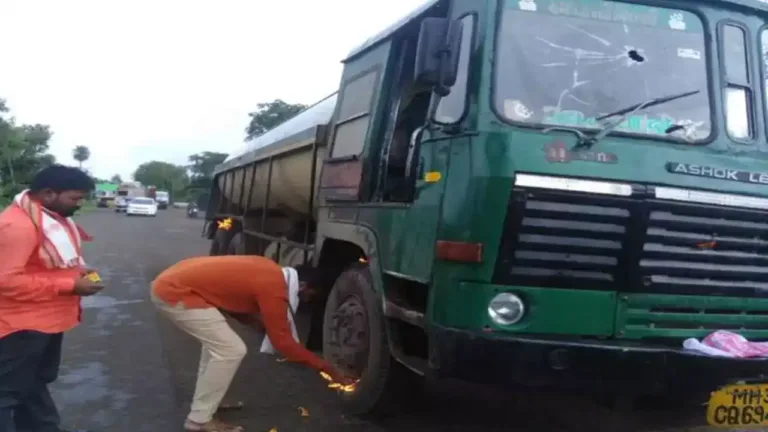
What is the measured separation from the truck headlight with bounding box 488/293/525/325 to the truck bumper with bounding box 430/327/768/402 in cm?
12

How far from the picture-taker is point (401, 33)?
5.04 meters

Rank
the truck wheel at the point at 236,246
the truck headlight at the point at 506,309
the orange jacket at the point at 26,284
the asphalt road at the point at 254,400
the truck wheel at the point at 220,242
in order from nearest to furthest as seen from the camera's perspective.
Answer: the orange jacket at the point at 26,284
the truck headlight at the point at 506,309
the asphalt road at the point at 254,400
the truck wheel at the point at 236,246
the truck wheel at the point at 220,242

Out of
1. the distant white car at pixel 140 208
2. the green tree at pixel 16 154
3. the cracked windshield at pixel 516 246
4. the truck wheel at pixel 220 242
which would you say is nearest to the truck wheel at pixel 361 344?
the cracked windshield at pixel 516 246

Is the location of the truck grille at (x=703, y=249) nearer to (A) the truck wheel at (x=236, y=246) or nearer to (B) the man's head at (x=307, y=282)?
(B) the man's head at (x=307, y=282)

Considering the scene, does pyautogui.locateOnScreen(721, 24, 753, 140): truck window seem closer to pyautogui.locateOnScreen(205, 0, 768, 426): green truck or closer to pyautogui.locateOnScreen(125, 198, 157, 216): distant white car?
pyautogui.locateOnScreen(205, 0, 768, 426): green truck

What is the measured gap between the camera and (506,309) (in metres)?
3.87

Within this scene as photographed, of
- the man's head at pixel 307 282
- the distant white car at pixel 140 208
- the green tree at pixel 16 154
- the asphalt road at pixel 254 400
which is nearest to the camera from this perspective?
the man's head at pixel 307 282

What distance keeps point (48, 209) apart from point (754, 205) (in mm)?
3684

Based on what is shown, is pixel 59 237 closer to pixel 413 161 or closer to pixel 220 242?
pixel 413 161

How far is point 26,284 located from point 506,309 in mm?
2361

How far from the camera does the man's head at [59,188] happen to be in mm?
3988

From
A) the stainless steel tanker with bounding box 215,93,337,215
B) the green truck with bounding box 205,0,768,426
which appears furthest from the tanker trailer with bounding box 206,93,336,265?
the green truck with bounding box 205,0,768,426

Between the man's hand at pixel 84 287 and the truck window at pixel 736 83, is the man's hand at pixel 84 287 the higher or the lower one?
the lower one

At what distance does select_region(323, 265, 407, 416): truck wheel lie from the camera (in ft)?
15.4
